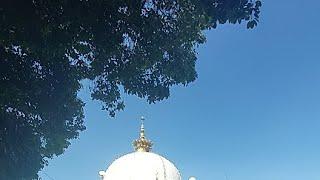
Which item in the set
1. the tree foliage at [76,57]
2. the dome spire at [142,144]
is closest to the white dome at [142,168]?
the dome spire at [142,144]

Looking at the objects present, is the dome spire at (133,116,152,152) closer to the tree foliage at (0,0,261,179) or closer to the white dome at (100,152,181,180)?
the white dome at (100,152,181,180)

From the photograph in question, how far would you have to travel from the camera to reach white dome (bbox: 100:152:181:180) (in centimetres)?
3161

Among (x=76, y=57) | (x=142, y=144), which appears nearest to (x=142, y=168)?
(x=142, y=144)

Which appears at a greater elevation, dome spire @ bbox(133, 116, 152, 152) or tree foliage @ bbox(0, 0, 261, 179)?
dome spire @ bbox(133, 116, 152, 152)

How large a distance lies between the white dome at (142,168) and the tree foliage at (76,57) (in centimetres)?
1464

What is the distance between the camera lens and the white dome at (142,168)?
31.6 metres

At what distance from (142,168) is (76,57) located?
19.0 meters

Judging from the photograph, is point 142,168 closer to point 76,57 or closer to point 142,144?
point 142,144

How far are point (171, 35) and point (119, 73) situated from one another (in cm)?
159

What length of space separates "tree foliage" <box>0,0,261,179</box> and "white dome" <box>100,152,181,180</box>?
14642 millimetres

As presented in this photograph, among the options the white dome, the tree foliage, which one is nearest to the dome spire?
the white dome

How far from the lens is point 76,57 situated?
1365 cm

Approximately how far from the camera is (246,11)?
463 inches

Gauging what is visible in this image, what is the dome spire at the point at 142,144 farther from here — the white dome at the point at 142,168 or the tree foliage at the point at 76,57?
the tree foliage at the point at 76,57
